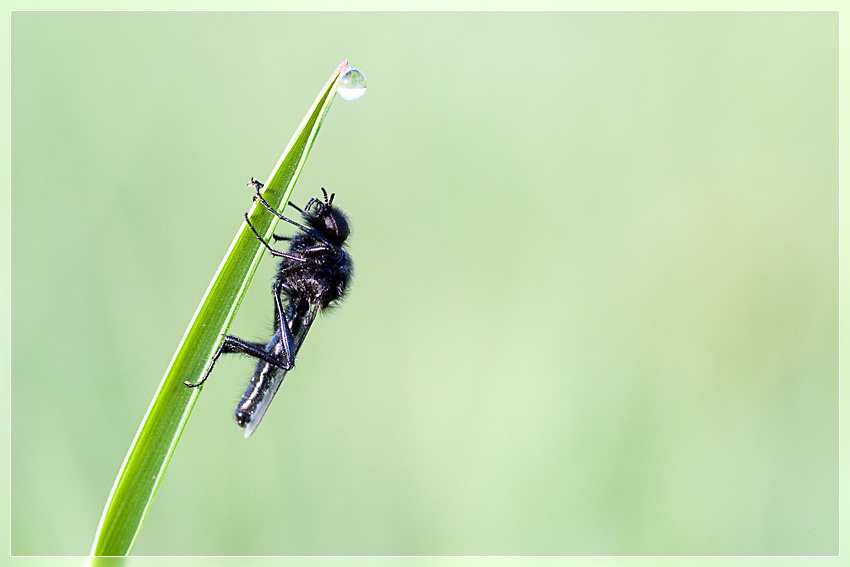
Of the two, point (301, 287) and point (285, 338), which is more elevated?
point (301, 287)

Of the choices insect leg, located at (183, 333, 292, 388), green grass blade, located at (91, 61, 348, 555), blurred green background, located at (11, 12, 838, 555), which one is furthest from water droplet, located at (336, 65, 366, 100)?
blurred green background, located at (11, 12, 838, 555)

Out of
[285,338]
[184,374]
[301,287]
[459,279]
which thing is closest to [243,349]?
[285,338]

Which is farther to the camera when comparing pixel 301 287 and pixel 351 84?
pixel 301 287

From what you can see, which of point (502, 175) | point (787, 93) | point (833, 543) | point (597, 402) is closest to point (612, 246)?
point (502, 175)

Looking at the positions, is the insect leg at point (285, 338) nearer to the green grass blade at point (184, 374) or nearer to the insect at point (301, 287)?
the insect at point (301, 287)

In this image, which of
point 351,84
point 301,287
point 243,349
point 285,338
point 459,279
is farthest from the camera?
point 459,279

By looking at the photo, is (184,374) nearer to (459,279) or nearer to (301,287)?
(301,287)
